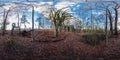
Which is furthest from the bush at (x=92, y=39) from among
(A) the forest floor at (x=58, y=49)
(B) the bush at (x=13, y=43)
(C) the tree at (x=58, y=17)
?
(B) the bush at (x=13, y=43)

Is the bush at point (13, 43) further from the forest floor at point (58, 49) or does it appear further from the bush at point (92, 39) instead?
the bush at point (92, 39)

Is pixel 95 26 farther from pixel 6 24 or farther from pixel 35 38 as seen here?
pixel 6 24

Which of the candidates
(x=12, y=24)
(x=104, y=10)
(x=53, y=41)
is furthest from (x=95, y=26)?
(x=12, y=24)

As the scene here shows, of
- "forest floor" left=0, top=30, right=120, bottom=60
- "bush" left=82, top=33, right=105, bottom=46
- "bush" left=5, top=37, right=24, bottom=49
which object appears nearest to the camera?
"forest floor" left=0, top=30, right=120, bottom=60

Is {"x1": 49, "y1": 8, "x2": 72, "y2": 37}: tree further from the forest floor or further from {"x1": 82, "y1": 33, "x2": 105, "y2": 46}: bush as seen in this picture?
{"x1": 82, "y1": 33, "x2": 105, "y2": 46}: bush

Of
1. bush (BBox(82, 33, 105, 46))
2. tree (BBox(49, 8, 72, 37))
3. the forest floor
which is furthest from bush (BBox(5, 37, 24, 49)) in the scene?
bush (BBox(82, 33, 105, 46))

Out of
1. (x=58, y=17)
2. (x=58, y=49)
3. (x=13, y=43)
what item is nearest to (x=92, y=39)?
(x=58, y=49)

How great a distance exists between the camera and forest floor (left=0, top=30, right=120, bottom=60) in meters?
13.6

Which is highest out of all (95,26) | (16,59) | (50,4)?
(50,4)

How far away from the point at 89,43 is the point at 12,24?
333cm

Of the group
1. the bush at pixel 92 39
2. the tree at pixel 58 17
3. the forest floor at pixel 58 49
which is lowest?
the forest floor at pixel 58 49

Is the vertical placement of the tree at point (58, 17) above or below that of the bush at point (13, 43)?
above

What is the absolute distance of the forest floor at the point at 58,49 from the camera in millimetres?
13555

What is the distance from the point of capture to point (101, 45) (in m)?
14.0
